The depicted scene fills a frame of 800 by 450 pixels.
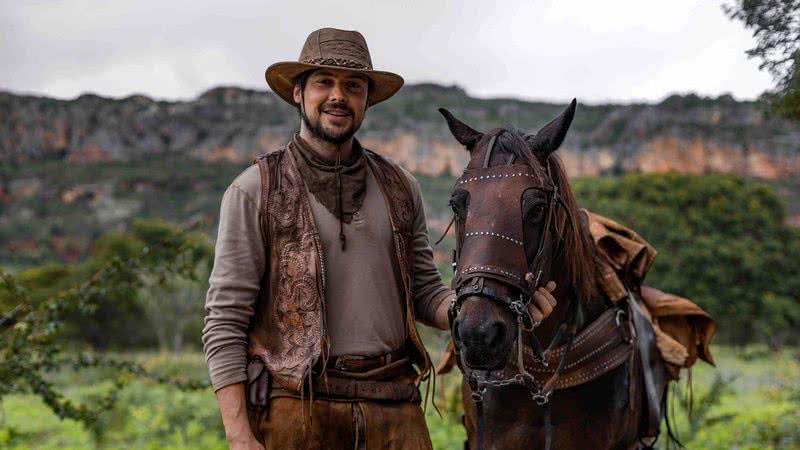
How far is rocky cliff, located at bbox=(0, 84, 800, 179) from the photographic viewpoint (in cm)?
7594

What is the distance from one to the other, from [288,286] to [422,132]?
79281 millimetres

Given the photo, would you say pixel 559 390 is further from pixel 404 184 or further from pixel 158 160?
pixel 158 160

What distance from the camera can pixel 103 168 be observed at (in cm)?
7744

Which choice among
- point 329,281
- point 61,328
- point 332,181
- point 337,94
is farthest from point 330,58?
point 61,328

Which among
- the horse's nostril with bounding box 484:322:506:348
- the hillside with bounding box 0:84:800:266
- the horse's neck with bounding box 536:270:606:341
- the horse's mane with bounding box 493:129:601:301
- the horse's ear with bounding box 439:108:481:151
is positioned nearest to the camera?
the horse's nostril with bounding box 484:322:506:348

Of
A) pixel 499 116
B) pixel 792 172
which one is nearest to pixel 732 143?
pixel 792 172

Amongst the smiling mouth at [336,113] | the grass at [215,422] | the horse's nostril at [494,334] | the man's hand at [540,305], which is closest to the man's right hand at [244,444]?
the horse's nostril at [494,334]

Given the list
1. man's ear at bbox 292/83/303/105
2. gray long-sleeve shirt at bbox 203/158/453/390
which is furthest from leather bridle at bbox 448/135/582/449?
man's ear at bbox 292/83/303/105

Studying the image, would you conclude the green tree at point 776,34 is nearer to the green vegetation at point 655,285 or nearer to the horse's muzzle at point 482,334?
the horse's muzzle at point 482,334

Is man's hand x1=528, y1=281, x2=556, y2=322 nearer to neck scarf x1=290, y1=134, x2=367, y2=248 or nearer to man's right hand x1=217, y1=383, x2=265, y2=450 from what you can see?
neck scarf x1=290, y1=134, x2=367, y2=248

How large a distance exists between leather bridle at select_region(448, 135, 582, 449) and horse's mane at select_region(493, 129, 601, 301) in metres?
0.03

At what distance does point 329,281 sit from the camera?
115 inches

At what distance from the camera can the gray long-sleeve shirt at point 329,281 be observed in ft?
9.19

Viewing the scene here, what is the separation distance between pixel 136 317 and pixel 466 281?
37.3 metres
